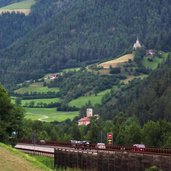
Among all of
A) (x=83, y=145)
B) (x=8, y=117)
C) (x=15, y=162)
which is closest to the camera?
(x=15, y=162)

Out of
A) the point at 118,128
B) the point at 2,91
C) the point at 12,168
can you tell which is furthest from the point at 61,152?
the point at 118,128

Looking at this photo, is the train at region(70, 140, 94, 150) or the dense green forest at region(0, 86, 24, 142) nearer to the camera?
the dense green forest at region(0, 86, 24, 142)

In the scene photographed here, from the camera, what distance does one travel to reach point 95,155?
225 ft

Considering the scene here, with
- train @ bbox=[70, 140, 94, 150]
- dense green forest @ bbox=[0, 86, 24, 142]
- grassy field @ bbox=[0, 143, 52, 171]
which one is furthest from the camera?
train @ bbox=[70, 140, 94, 150]

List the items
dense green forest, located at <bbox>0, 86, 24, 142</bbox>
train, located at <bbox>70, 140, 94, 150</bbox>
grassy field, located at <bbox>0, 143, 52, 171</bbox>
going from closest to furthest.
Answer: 1. grassy field, located at <bbox>0, 143, 52, 171</bbox>
2. dense green forest, located at <bbox>0, 86, 24, 142</bbox>
3. train, located at <bbox>70, 140, 94, 150</bbox>

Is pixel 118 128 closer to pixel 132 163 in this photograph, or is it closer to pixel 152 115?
pixel 152 115

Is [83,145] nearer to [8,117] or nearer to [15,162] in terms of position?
[8,117]

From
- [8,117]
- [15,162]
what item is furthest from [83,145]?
[15,162]

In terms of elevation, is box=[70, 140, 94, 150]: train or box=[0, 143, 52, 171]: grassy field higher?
box=[0, 143, 52, 171]: grassy field

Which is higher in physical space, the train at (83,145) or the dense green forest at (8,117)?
the dense green forest at (8,117)

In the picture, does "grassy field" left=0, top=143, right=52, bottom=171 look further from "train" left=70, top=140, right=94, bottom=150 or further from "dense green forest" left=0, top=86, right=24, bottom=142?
"dense green forest" left=0, top=86, right=24, bottom=142

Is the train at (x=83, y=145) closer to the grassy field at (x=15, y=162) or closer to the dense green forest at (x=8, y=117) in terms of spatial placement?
the dense green forest at (x=8, y=117)

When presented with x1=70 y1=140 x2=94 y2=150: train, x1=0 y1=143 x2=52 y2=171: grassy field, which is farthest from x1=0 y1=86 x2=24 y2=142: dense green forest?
x1=0 y1=143 x2=52 y2=171: grassy field

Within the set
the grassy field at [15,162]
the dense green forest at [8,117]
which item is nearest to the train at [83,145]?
the dense green forest at [8,117]
